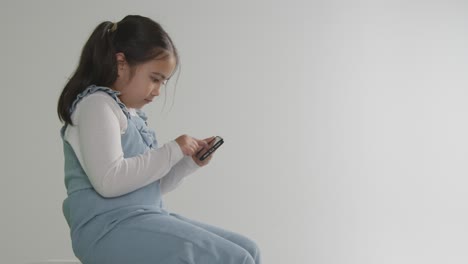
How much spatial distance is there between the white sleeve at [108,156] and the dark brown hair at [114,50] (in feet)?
0.25

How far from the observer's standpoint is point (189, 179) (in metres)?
2.56

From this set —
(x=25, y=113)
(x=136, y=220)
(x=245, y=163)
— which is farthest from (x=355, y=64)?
(x=136, y=220)

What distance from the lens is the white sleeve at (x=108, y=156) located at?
3.80ft

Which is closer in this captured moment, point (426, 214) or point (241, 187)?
point (241, 187)

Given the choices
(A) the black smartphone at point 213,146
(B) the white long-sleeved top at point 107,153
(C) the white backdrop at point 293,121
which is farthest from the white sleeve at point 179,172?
(C) the white backdrop at point 293,121

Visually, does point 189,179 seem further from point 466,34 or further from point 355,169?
point 466,34

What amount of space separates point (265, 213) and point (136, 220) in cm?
159

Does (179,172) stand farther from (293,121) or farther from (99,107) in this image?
(293,121)

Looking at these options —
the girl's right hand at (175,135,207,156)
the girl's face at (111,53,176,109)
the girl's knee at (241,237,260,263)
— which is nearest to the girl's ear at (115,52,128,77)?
the girl's face at (111,53,176,109)

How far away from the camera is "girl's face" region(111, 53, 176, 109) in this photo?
1.29 m

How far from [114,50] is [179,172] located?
1.11ft

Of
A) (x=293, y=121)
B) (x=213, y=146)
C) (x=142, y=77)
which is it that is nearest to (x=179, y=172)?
(x=213, y=146)

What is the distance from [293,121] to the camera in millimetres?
2854

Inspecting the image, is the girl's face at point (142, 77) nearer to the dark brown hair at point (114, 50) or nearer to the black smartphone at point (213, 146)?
the dark brown hair at point (114, 50)
